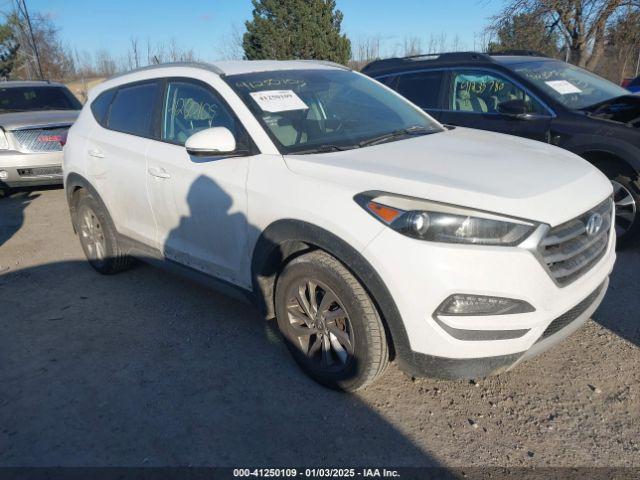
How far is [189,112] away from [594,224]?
2.60 meters

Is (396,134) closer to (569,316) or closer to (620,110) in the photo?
(569,316)

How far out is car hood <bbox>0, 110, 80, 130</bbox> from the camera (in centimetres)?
727

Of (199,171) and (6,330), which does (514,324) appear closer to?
(199,171)

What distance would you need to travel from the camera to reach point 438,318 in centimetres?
228

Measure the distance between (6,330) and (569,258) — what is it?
3.78 metres

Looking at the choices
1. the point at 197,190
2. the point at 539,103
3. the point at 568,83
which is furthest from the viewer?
the point at 568,83

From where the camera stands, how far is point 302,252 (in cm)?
281

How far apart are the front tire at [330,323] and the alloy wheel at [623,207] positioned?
314cm

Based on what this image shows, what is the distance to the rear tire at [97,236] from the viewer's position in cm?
439

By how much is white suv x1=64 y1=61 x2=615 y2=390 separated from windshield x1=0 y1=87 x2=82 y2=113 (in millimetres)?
5708

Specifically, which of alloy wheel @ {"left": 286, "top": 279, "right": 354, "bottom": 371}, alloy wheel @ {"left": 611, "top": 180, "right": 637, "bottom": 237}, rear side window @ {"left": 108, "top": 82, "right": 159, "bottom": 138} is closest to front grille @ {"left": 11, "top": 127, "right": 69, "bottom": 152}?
rear side window @ {"left": 108, "top": 82, "right": 159, "bottom": 138}

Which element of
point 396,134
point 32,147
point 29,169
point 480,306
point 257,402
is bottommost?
point 257,402

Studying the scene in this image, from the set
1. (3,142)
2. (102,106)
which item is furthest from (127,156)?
(3,142)

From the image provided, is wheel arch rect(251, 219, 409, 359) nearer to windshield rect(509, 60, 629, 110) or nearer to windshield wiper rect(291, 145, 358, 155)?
windshield wiper rect(291, 145, 358, 155)
